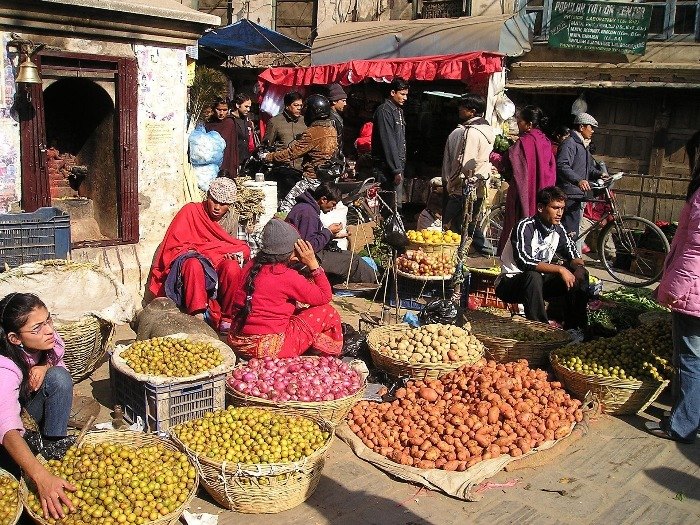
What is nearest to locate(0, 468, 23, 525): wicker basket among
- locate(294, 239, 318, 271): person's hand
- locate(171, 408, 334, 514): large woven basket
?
locate(171, 408, 334, 514): large woven basket

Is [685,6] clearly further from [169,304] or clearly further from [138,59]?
[169,304]

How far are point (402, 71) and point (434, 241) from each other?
610 cm

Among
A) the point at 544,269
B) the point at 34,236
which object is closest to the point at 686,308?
the point at 544,269

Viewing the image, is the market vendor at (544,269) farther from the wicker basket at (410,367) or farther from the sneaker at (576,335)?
the wicker basket at (410,367)

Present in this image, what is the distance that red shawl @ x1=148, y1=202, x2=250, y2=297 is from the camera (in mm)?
6434

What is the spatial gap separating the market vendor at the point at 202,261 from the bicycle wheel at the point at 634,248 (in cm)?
480

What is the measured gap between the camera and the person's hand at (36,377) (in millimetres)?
3857

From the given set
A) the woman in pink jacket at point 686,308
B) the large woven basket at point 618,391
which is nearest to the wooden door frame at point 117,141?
the large woven basket at point 618,391

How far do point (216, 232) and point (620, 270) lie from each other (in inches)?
218

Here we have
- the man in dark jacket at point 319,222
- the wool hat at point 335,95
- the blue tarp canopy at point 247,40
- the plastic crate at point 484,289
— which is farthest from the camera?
the blue tarp canopy at point 247,40

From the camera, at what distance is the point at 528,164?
789cm

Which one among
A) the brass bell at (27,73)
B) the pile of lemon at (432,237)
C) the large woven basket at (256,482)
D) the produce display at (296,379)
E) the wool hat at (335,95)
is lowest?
the large woven basket at (256,482)

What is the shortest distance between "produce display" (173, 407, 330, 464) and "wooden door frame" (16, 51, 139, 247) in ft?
9.80

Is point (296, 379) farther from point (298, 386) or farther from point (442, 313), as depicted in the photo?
point (442, 313)
